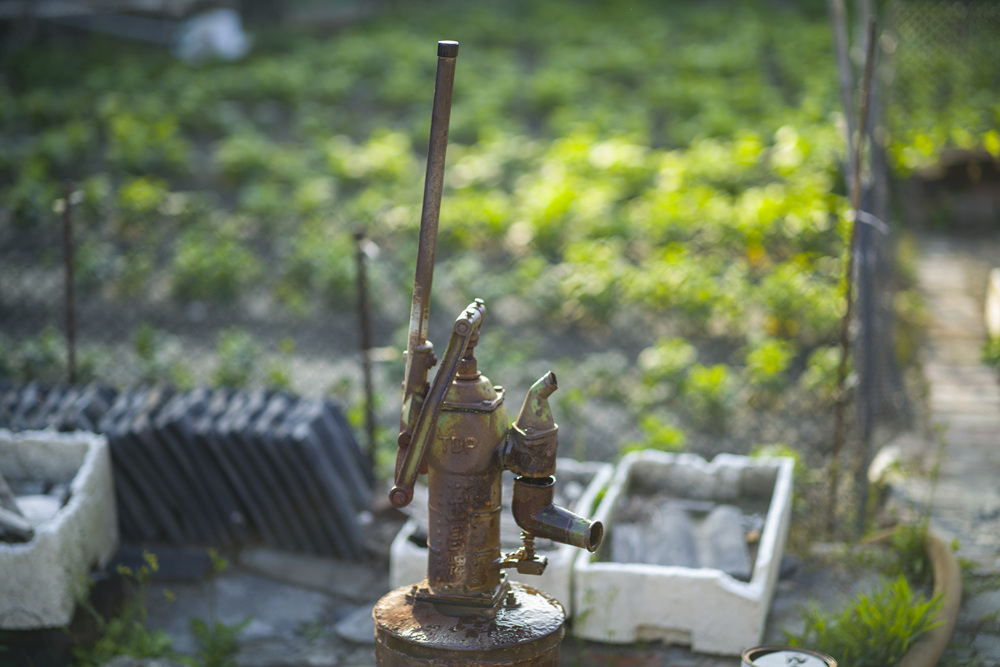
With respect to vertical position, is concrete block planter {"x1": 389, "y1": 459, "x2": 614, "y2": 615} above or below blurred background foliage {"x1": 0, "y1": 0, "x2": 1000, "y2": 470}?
below

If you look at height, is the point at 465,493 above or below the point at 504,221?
below

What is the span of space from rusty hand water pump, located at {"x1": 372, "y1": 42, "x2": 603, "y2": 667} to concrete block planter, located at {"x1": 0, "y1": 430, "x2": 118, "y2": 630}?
1.70 metres

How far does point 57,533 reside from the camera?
3.69 m

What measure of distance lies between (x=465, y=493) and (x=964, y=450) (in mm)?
3682

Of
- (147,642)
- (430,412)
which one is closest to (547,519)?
(430,412)

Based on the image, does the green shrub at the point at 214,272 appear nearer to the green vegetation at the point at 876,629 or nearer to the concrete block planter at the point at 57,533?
the concrete block planter at the point at 57,533

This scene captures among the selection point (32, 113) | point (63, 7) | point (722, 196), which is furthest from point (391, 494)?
point (63, 7)

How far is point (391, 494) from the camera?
8.09ft

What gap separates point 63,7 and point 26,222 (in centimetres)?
1115

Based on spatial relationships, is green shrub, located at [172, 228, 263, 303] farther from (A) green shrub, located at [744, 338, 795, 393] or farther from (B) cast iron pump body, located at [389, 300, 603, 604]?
(B) cast iron pump body, located at [389, 300, 603, 604]

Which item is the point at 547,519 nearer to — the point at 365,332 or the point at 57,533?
the point at 57,533

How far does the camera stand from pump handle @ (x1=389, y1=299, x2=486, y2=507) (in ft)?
8.10

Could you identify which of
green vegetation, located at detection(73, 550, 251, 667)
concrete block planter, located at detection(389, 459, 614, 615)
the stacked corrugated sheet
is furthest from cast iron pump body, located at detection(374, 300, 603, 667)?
the stacked corrugated sheet

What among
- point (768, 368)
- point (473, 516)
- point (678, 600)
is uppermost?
point (473, 516)
